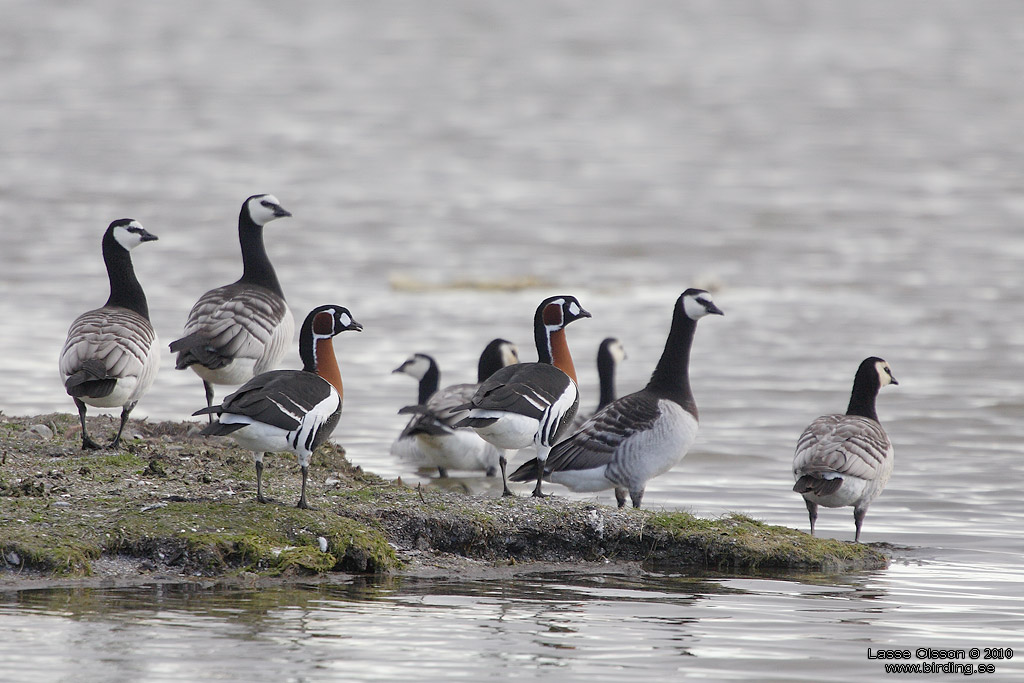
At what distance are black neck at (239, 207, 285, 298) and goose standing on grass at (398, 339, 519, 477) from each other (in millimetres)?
1902

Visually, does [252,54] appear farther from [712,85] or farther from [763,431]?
[763,431]

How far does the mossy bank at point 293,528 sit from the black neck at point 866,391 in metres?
2.77

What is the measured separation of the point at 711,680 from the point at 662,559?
239 cm

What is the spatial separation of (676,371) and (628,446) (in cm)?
113

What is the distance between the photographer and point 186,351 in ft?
37.1

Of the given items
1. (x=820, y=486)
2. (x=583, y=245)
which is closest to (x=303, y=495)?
(x=820, y=486)

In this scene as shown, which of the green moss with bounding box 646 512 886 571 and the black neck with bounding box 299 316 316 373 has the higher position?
the black neck with bounding box 299 316 316 373

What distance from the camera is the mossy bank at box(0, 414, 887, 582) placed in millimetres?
7891

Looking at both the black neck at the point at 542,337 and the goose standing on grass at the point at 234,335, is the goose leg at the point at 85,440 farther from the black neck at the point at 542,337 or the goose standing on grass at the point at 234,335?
the black neck at the point at 542,337

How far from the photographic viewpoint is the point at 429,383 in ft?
51.0

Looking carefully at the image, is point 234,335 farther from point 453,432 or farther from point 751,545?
point 751,545

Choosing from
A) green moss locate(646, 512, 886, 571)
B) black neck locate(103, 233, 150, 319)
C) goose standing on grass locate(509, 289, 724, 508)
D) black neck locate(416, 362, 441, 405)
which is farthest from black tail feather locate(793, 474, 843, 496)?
black neck locate(416, 362, 441, 405)

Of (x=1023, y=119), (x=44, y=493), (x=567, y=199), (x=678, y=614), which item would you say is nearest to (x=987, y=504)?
Result: (x=678, y=614)

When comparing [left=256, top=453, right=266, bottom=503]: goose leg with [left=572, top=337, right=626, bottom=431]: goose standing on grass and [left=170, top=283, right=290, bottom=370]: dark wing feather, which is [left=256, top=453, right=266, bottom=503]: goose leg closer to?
[left=170, top=283, right=290, bottom=370]: dark wing feather
